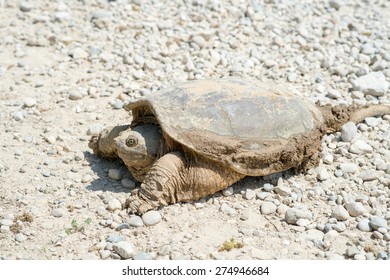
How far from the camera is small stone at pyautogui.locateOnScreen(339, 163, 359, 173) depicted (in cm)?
562

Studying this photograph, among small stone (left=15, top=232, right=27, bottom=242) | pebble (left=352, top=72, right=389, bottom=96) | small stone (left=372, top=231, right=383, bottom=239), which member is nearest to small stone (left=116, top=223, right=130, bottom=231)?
small stone (left=15, top=232, right=27, bottom=242)

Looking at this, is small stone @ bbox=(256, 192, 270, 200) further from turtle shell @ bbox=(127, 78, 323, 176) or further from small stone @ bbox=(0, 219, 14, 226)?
small stone @ bbox=(0, 219, 14, 226)

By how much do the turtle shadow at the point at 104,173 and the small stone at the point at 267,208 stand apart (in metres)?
1.22

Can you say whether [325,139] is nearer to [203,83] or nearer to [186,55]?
[203,83]

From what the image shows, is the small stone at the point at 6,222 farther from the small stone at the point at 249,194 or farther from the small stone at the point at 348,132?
the small stone at the point at 348,132

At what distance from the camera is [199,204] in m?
5.18

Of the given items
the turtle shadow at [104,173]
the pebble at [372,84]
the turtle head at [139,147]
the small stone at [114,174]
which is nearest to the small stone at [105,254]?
the turtle shadow at [104,173]

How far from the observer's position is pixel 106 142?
563 centimetres

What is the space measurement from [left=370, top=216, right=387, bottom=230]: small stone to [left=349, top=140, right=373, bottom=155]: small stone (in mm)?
1091

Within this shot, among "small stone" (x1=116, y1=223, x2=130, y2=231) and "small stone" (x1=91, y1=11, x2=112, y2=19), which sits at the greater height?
"small stone" (x1=116, y1=223, x2=130, y2=231)

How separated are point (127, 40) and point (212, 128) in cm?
348

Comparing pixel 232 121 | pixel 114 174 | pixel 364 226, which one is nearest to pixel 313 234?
pixel 364 226

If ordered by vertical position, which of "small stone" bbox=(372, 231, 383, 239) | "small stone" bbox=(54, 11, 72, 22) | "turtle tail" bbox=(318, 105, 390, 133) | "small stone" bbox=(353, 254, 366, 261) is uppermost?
"turtle tail" bbox=(318, 105, 390, 133)
